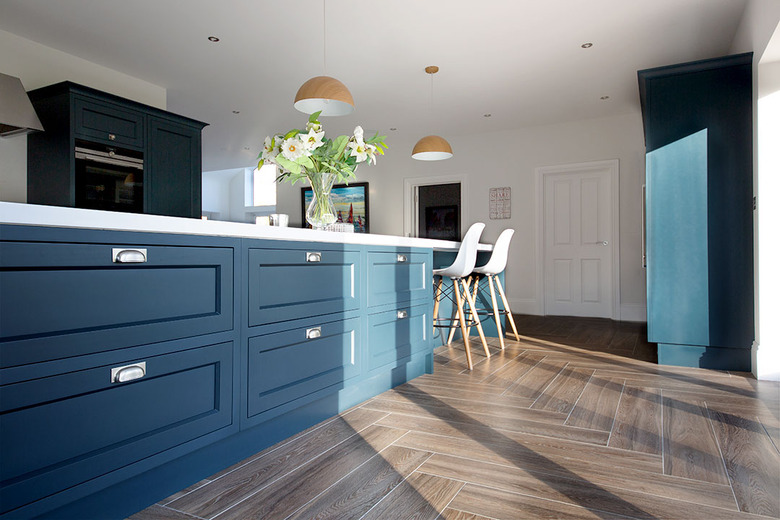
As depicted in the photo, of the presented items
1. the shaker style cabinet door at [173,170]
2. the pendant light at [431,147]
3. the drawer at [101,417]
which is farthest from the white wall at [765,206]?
the shaker style cabinet door at [173,170]

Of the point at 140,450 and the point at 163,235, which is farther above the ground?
the point at 163,235

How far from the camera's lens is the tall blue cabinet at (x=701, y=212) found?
316cm

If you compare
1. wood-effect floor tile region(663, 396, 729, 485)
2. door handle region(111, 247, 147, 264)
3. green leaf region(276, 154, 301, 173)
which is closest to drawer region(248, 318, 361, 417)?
door handle region(111, 247, 147, 264)

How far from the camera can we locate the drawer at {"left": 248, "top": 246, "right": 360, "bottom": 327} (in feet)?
5.69

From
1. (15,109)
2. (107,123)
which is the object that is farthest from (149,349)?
(107,123)

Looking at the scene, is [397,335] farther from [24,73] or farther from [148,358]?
[24,73]

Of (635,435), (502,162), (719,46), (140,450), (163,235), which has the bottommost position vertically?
(635,435)

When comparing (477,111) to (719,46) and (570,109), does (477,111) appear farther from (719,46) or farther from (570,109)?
(719,46)

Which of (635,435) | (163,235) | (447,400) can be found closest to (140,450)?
(163,235)

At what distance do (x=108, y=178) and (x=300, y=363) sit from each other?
126 inches

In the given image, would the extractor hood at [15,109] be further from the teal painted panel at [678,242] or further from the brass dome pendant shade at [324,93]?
the teal painted panel at [678,242]

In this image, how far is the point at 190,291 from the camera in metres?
1.48

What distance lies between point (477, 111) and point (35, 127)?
14.1 feet

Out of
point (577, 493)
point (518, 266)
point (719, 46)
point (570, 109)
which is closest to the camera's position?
point (577, 493)
